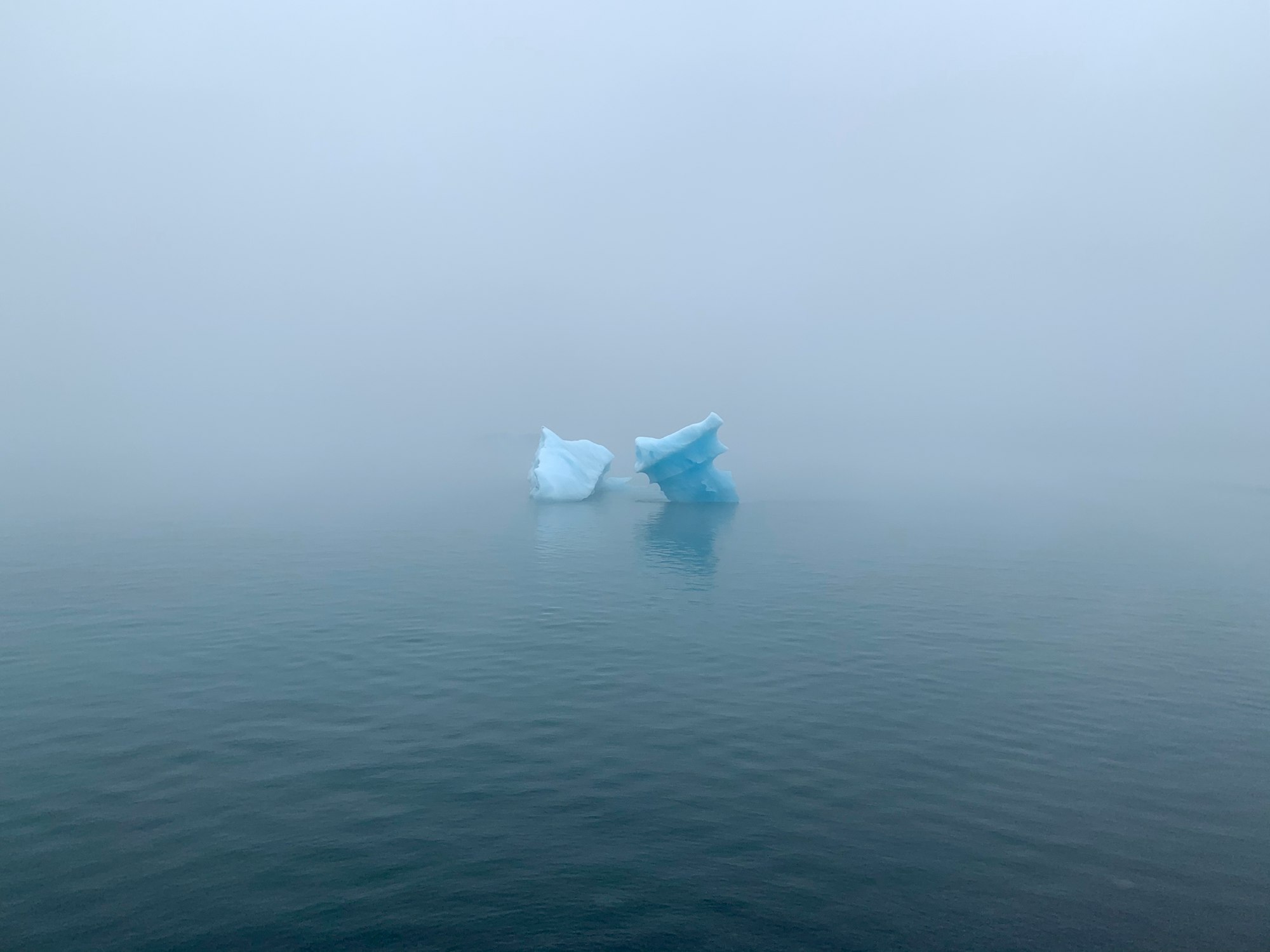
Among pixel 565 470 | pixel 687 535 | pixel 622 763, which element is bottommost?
pixel 622 763

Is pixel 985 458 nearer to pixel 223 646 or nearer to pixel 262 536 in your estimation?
pixel 262 536

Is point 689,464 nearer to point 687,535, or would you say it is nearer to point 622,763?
point 687,535

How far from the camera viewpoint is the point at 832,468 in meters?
114

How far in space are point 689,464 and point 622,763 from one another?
→ 3908cm

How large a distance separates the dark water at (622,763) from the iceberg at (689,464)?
55.9 ft

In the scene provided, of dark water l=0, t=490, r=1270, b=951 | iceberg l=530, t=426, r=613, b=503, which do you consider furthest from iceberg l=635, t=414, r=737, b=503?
dark water l=0, t=490, r=1270, b=951

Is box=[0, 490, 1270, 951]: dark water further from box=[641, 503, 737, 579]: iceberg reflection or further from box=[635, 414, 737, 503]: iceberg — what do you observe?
box=[635, 414, 737, 503]: iceberg

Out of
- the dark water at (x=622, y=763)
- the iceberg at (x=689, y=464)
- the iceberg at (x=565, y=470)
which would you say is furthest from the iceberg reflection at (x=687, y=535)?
the iceberg at (x=565, y=470)

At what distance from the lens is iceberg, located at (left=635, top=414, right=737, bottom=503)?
50.0 metres

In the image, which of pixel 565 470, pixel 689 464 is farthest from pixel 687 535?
pixel 565 470

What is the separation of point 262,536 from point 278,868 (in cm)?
3464

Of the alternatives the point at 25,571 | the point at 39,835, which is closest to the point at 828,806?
the point at 39,835

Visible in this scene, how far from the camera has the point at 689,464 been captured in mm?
54656

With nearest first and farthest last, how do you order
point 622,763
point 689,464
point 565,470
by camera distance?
point 622,763, point 689,464, point 565,470
